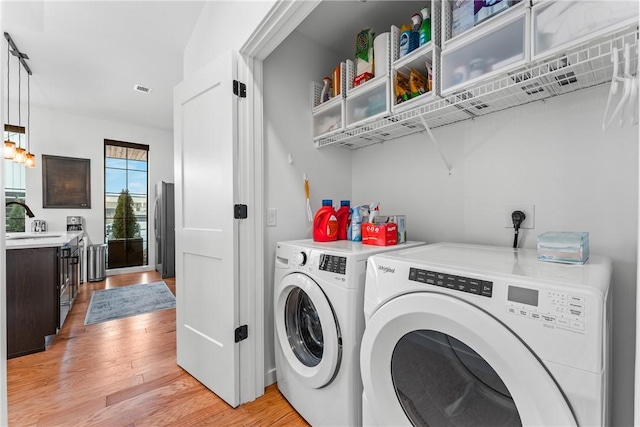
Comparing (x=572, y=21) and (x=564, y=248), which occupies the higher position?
(x=572, y=21)

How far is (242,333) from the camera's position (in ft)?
A: 5.36

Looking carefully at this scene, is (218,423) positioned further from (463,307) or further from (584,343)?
(584,343)

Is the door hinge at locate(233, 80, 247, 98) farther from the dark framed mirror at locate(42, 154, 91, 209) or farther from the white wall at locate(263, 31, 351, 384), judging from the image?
the dark framed mirror at locate(42, 154, 91, 209)

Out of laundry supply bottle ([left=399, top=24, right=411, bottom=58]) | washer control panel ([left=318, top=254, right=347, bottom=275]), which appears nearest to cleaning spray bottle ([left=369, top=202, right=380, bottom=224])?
washer control panel ([left=318, top=254, right=347, bottom=275])

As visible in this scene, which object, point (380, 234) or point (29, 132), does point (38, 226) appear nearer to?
point (29, 132)

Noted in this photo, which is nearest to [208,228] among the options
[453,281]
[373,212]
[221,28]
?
[373,212]

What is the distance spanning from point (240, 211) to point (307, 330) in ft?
2.48

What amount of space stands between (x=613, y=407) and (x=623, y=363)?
0.62 ft

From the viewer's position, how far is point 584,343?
0.64 m

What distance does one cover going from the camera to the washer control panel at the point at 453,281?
80 centimetres

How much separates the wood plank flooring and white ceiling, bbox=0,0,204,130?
1.93m

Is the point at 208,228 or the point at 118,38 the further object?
the point at 118,38

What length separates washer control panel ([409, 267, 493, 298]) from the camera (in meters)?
0.80

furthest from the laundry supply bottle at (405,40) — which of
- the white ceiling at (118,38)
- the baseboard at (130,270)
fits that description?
the baseboard at (130,270)
